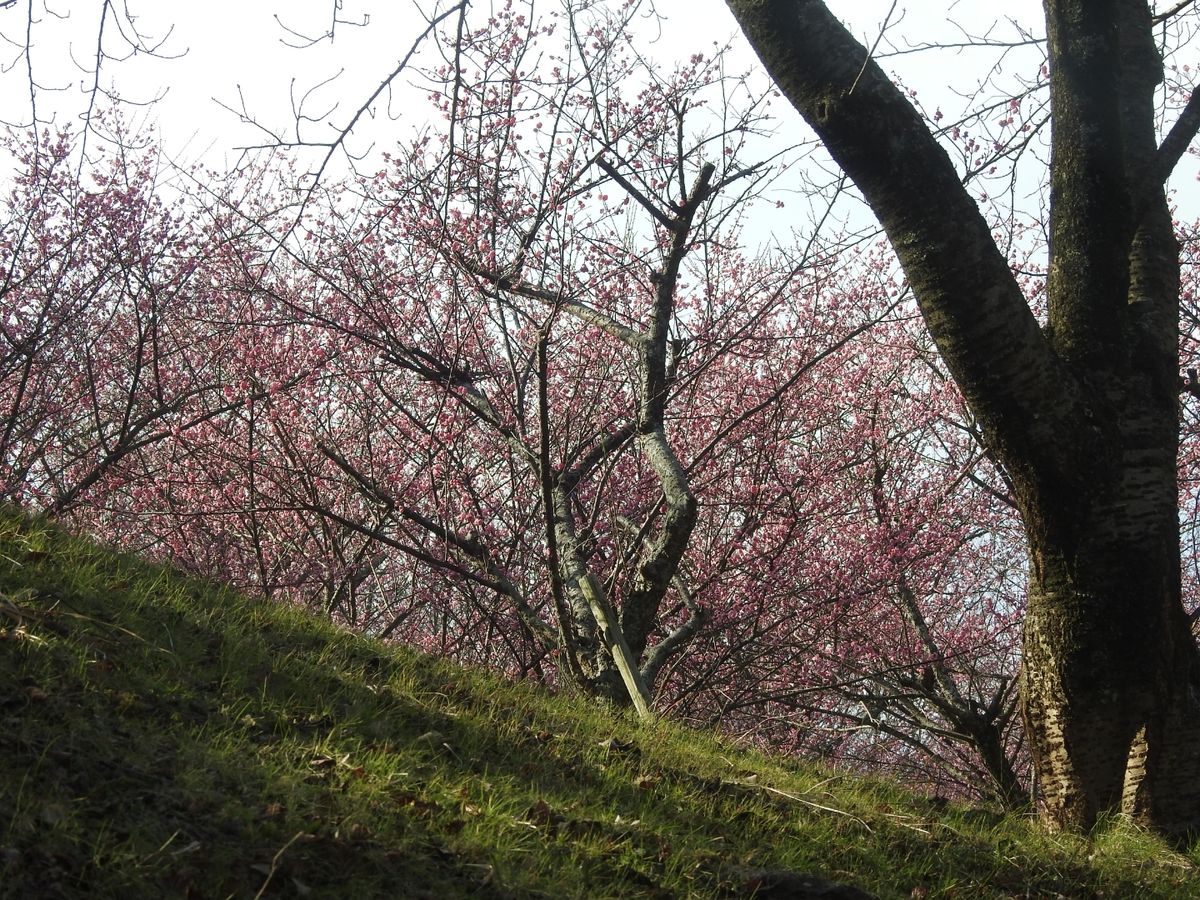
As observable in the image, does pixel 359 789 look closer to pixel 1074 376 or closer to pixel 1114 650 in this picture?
pixel 1114 650

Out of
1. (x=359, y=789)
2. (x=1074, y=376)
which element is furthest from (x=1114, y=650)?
(x=359, y=789)

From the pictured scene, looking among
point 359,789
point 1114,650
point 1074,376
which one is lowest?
point 359,789

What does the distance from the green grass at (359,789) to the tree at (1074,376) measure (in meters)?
0.51

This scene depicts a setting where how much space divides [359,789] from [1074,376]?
Result: 3550 millimetres

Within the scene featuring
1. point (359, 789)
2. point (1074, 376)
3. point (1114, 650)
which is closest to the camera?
point (359, 789)

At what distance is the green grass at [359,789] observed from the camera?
2461 mm

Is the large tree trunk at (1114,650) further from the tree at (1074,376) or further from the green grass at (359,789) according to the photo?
the green grass at (359,789)

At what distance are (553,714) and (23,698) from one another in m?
2.24

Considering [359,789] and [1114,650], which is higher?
[1114,650]

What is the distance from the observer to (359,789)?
296 centimetres

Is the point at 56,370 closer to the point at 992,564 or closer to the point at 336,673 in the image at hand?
the point at 336,673

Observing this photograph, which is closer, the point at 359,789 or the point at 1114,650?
the point at 359,789

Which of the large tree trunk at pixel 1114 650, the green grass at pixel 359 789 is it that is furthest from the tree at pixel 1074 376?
the green grass at pixel 359 789

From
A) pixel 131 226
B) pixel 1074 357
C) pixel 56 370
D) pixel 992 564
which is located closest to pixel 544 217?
pixel 1074 357
